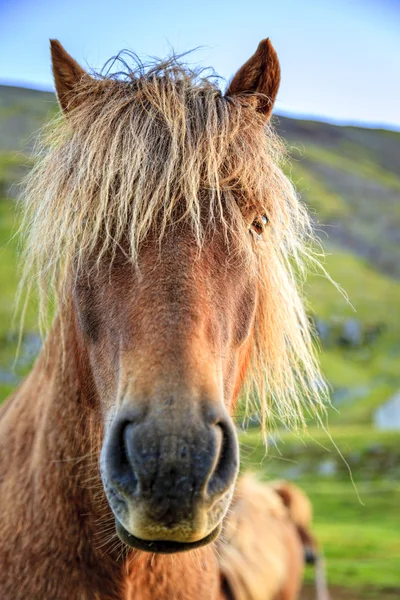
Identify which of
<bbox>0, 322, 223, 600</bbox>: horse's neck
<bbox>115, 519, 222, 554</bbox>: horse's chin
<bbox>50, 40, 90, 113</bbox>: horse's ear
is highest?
<bbox>50, 40, 90, 113</bbox>: horse's ear

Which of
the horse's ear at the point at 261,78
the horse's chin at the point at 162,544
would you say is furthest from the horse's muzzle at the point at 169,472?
the horse's ear at the point at 261,78

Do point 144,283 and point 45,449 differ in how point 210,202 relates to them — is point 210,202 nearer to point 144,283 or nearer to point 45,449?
point 144,283

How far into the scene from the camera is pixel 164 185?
263 centimetres

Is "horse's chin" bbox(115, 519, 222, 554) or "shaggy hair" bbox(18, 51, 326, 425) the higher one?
"shaggy hair" bbox(18, 51, 326, 425)

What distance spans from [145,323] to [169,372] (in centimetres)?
27

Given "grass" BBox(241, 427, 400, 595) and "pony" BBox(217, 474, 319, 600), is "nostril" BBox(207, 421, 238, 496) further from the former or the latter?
"pony" BBox(217, 474, 319, 600)

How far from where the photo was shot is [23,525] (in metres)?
2.79

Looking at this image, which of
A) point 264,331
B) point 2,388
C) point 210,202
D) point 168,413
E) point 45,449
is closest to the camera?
point 168,413

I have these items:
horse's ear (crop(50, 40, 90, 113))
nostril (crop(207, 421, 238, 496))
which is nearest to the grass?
nostril (crop(207, 421, 238, 496))

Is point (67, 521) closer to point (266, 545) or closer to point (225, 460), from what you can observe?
point (225, 460)

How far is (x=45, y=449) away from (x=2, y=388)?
55.0 metres

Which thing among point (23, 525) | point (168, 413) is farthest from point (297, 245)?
point (23, 525)

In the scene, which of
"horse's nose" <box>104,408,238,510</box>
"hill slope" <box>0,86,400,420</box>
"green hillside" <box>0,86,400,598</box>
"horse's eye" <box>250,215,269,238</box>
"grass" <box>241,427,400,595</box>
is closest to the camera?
"horse's nose" <box>104,408,238,510</box>

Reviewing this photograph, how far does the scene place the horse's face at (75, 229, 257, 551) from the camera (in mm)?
2008
